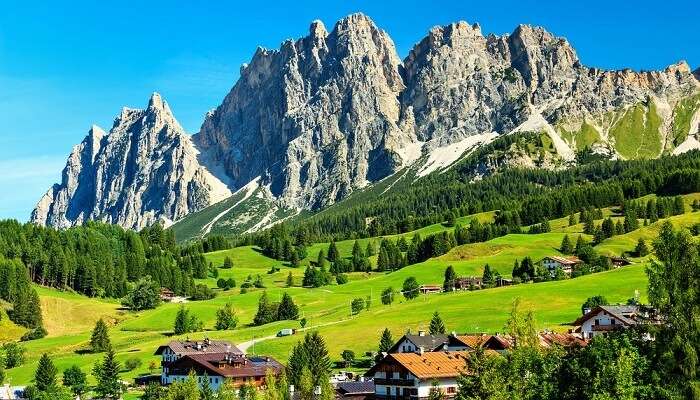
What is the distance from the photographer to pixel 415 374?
88438mm

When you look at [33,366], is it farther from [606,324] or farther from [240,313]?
[606,324]

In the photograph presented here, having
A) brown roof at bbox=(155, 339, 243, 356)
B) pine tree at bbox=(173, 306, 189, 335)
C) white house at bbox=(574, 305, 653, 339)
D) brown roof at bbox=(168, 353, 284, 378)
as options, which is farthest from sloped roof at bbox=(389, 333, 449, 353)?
pine tree at bbox=(173, 306, 189, 335)

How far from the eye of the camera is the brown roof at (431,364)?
293ft

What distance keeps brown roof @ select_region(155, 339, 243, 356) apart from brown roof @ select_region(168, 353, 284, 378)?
14.9 ft

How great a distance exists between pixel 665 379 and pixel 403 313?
113 m

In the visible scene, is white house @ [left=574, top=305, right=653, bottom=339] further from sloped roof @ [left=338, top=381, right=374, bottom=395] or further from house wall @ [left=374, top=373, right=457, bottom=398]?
sloped roof @ [left=338, top=381, right=374, bottom=395]

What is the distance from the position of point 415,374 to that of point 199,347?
185 feet

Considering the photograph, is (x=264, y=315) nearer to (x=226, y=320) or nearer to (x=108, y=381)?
(x=226, y=320)

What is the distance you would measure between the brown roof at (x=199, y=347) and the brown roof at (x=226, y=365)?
179 inches

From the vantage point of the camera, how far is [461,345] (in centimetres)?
10644

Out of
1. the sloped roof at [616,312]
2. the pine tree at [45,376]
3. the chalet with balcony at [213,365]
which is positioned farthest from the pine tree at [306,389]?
the sloped roof at [616,312]

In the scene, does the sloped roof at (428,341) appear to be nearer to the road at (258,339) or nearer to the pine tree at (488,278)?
the road at (258,339)

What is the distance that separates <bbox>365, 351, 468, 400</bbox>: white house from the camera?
89.2 meters

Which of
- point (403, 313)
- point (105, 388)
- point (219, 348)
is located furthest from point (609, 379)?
point (403, 313)
